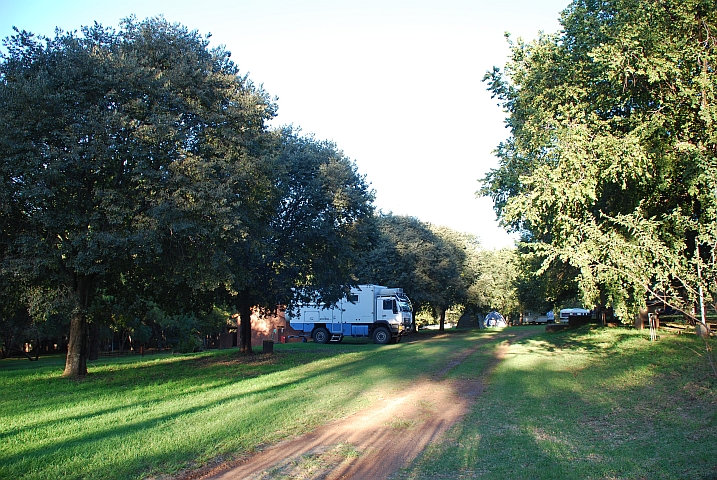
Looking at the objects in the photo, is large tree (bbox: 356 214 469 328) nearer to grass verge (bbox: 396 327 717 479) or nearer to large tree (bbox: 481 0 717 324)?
grass verge (bbox: 396 327 717 479)

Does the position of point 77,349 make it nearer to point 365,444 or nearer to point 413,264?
point 365,444

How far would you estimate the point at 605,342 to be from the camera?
74.8 ft

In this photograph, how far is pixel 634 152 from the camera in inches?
426

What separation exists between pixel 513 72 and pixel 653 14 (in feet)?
15.8

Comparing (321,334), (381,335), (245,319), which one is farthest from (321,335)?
(245,319)

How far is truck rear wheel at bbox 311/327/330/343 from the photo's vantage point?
1385 inches

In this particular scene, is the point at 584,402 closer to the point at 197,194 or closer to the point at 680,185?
the point at 680,185

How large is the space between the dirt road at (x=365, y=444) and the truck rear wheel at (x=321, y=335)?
23.3m

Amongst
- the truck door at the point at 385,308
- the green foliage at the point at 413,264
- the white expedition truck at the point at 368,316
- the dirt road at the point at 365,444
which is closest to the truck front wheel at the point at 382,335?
the white expedition truck at the point at 368,316

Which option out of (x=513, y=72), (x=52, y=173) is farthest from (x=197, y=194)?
(x=513, y=72)

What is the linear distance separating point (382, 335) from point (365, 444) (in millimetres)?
26131

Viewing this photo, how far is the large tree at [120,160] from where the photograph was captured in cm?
1390

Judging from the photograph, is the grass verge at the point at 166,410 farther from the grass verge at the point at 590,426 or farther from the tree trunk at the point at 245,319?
the tree trunk at the point at 245,319

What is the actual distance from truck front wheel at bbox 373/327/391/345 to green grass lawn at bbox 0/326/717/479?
49.2 ft
